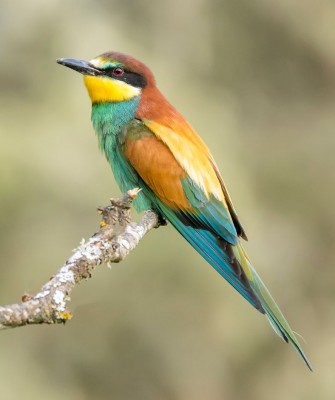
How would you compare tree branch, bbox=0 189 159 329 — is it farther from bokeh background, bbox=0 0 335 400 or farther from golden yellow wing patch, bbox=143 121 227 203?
bokeh background, bbox=0 0 335 400

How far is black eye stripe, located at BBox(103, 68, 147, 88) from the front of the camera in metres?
3.76

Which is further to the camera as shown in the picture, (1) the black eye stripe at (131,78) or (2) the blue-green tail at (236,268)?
(1) the black eye stripe at (131,78)

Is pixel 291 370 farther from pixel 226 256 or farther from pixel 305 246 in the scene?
pixel 226 256

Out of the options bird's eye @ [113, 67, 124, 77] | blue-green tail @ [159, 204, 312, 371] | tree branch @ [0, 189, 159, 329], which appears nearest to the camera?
tree branch @ [0, 189, 159, 329]

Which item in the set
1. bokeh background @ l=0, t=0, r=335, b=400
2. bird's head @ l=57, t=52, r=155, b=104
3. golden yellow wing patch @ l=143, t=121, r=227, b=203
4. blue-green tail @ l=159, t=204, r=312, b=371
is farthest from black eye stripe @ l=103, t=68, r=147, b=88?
bokeh background @ l=0, t=0, r=335, b=400

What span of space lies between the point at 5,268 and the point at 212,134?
1.62 metres

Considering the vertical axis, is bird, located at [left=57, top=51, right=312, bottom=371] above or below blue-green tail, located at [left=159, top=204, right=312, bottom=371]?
above

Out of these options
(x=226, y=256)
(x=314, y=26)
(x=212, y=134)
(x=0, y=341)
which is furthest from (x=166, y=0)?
(x=226, y=256)

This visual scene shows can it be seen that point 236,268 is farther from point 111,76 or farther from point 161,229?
point 161,229

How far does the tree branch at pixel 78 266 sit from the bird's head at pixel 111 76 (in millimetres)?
778

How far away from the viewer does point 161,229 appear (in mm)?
5656

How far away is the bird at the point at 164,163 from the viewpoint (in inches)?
143

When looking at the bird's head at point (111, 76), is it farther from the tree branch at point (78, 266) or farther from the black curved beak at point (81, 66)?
the tree branch at point (78, 266)

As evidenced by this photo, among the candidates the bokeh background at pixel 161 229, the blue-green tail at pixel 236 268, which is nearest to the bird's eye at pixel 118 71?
the blue-green tail at pixel 236 268
